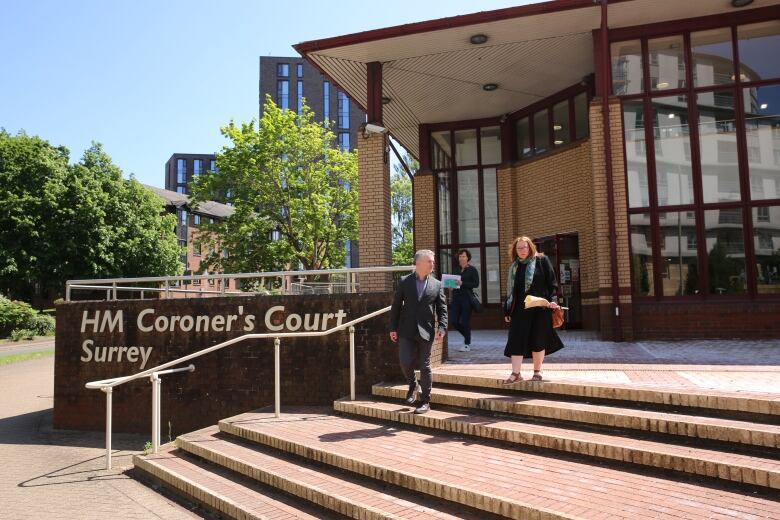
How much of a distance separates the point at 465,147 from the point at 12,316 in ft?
81.5

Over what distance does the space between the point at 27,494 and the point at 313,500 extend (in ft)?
11.6

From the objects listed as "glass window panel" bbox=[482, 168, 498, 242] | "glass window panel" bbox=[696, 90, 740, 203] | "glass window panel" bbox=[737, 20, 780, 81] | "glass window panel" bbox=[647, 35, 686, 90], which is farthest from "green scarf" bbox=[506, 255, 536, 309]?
"glass window panel" bbox=[482, 168, 498, 242]

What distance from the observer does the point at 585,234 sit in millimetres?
12664

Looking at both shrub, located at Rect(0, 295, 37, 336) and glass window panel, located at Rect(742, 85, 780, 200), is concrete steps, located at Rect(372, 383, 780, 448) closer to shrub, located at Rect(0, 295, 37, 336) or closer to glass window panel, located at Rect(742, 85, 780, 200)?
glass window panel, located at Rect(742, 85, 780, 200)

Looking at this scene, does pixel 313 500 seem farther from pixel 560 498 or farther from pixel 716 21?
pixel 716 21

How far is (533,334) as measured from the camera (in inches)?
235

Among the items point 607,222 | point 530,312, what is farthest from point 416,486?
point 607,222

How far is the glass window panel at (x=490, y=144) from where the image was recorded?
15.4 m

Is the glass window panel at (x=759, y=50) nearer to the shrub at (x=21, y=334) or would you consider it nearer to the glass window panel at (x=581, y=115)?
the glass window panel at (x=581, y=115)

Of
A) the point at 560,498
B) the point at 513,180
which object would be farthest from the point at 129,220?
the point at 560,498

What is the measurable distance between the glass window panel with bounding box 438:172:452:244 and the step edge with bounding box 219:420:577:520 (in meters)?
10.0

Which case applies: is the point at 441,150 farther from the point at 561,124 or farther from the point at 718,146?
the point at 718,146

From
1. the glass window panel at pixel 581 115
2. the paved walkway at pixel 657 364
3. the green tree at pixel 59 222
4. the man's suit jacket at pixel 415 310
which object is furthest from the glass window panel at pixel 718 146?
the green tree at pixel 59 222

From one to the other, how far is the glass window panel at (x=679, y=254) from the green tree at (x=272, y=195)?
60.3 ft
